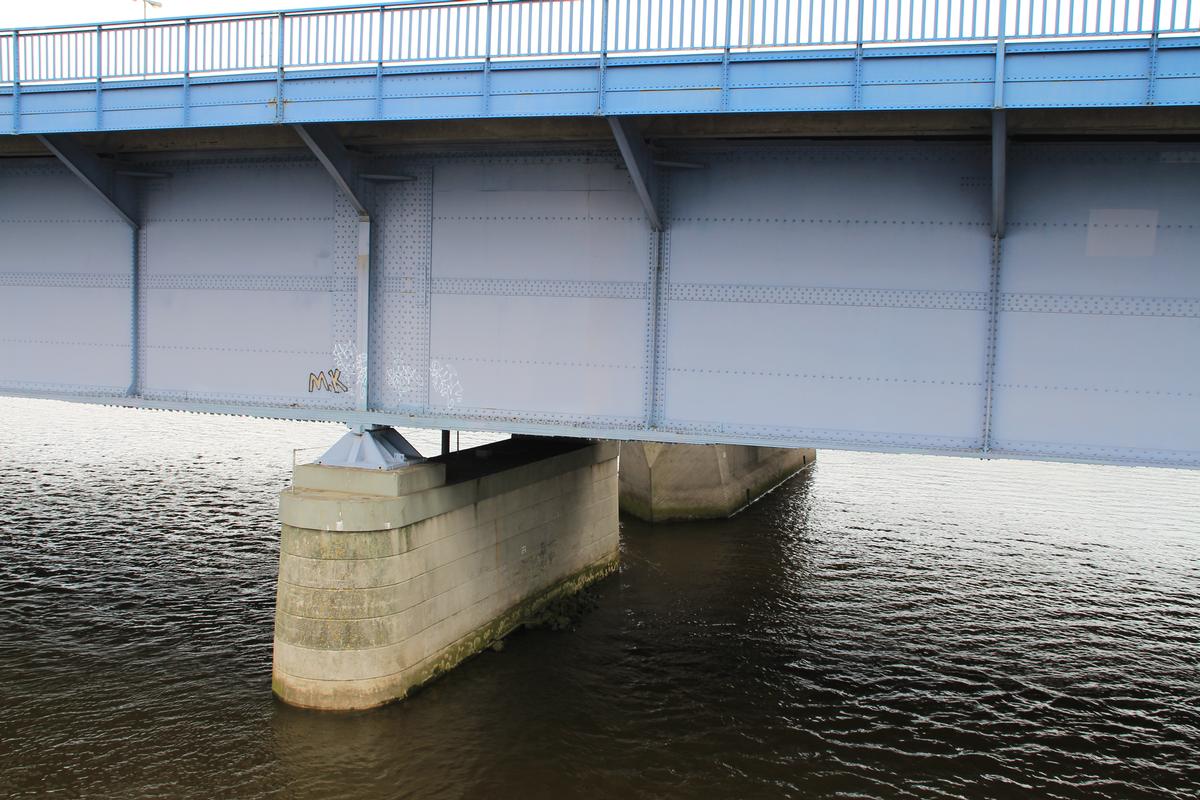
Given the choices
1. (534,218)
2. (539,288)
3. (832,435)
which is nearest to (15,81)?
(534,218)

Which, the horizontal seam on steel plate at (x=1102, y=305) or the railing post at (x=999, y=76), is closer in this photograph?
the railing post at (x=999, y=76)

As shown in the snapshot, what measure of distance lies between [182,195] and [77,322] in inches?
123

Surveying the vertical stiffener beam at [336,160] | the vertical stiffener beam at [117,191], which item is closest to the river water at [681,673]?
the vertical stiffener beam at [117,191]

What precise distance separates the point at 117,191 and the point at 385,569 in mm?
8030

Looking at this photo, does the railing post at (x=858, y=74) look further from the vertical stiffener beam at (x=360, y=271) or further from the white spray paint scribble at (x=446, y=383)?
the vertical stiffener beam at (x=360, y=271)

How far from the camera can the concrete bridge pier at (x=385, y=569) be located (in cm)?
1509

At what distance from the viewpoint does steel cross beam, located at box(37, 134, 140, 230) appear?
15633 mm

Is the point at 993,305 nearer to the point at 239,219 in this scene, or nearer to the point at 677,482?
the point at 239,219

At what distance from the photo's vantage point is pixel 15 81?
15.5 m

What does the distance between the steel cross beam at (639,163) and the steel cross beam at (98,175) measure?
8880 mm

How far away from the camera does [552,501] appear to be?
20.4 metres

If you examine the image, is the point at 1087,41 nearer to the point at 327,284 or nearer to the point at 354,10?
the point at 354,10

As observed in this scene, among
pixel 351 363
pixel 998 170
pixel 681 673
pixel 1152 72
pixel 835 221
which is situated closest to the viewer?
pixel 1152 72

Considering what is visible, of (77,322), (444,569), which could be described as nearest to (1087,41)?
(444,569)
